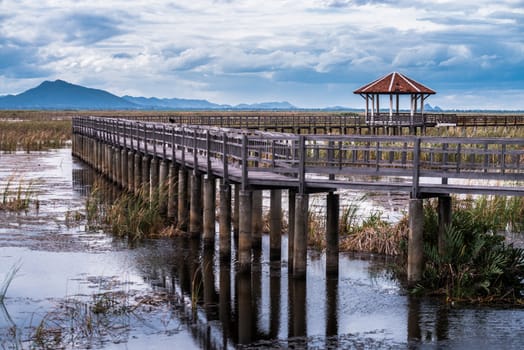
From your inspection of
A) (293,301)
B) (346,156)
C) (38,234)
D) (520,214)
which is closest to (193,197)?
(38,234)

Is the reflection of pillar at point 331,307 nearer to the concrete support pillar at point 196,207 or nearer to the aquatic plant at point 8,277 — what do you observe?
the concrete support pillar at point 196,207

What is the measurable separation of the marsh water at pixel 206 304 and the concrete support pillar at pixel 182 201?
3.50ft

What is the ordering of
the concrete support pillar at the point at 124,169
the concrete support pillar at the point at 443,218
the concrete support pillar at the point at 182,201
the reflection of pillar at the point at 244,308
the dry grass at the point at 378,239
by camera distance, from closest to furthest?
1. the reflection of pillar at the point at 244,308
2. the concrete support pillar at the point at 443,218
3. the dry grass at the point at 378,239
4. the concrete support pillar at the point at 182,201
5. the concrete support pillar at the point at 124,169

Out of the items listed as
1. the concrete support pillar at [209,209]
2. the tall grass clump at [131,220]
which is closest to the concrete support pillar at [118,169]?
the tall grass clump at [131,220]

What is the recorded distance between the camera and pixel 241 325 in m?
15.2

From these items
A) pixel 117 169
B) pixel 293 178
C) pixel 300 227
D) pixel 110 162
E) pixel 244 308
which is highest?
pixel 293 178

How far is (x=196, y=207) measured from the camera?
23.2 m

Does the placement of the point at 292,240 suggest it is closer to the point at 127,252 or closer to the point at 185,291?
the point at 185,291

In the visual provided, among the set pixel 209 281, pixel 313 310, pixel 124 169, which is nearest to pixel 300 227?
pixel 313 310

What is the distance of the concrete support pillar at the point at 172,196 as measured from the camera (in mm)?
25830

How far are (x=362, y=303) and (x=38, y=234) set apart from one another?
10993mm

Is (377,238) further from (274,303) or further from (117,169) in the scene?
(117,169)

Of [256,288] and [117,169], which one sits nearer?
[256,288]

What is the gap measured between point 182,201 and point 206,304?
8174mm
